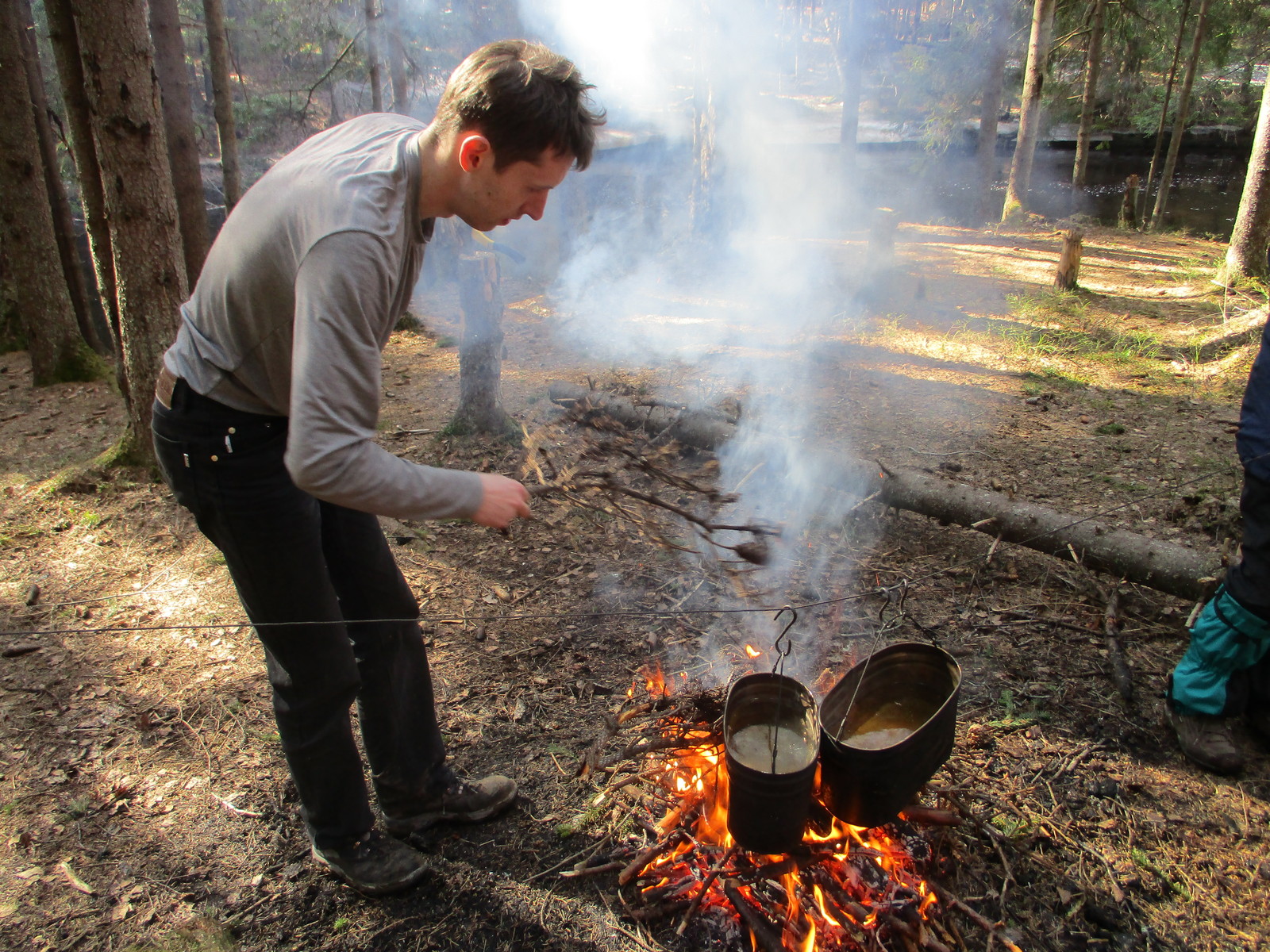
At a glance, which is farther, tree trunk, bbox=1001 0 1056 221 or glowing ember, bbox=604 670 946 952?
tree trunk, bbox=1001 0 1056 221

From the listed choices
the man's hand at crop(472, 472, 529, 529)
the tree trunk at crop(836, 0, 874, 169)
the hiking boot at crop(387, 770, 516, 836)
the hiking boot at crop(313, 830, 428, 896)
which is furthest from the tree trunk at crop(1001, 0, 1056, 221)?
the hiking boot at crop(313, 830, 428, 896)

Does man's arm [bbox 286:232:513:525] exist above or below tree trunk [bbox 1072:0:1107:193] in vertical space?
below

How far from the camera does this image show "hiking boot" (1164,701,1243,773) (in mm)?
2789

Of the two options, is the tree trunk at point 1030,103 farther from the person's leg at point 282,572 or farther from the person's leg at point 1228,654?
the person's leg at point 282,572

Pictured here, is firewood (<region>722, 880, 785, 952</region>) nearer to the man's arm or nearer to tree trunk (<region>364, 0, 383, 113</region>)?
the man's arm

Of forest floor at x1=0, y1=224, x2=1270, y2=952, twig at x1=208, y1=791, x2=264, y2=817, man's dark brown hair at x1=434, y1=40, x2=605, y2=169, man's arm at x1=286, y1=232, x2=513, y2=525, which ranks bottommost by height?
twig at x1=208, y1=791, x2=264, y2=817

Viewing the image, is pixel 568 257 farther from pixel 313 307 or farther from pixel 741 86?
pixel 313 307

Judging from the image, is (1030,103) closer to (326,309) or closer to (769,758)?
(769,758)

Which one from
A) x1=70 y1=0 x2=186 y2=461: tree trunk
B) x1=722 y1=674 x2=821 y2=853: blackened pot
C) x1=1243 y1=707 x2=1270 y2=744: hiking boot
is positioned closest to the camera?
x1=722 y1=674 x2=821 y2=853: blackened pot

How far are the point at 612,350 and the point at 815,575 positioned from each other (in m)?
5.13

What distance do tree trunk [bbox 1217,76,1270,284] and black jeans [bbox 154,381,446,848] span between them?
1035 centimetres

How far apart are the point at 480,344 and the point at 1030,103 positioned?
Answer: 47.1ft

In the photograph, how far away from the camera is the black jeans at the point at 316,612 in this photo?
73.5 inches

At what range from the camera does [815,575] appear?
413cm
